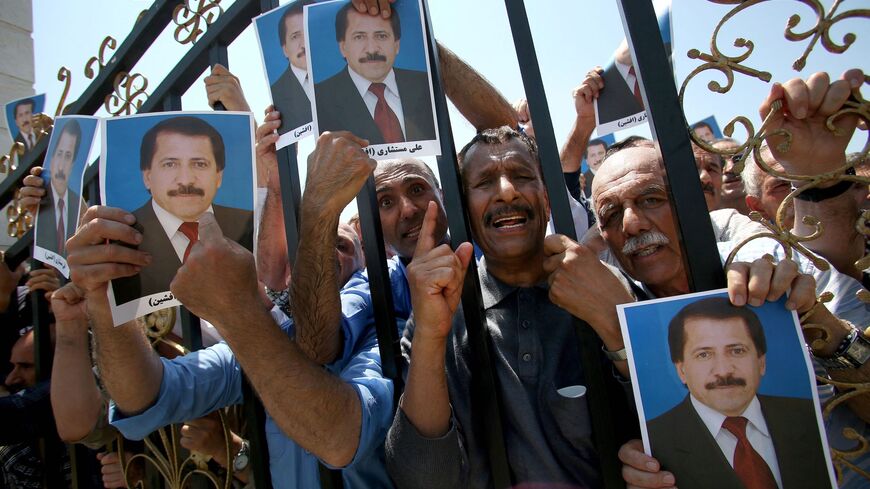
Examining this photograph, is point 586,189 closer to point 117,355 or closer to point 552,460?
point 552,460

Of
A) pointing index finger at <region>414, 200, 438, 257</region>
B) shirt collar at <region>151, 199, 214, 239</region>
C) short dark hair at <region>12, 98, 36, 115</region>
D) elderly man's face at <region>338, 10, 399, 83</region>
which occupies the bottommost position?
pointing index finger at <region>414, 200, 438, 257</region>

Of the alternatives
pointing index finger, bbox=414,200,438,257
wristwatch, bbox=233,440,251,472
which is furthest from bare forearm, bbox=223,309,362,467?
wristwatch, bbox=233,440,251,472

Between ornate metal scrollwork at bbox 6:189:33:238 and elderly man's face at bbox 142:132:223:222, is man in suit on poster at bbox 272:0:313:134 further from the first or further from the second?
ornate metal scrollwork at bbox 6:189:33:238

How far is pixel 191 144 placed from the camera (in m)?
1.35

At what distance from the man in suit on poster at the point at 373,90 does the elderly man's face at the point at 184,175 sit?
0.31 meters

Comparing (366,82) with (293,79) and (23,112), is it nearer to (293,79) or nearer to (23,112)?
(293,79)

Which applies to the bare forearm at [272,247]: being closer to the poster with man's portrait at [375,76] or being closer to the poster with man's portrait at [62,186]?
the poster with man's portrait at [62,186]

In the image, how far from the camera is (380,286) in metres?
1.49

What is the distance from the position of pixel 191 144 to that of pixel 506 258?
1.00 metres

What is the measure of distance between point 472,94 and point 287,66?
72 centimetres

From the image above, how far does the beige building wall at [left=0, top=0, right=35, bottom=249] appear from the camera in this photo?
4770 mm

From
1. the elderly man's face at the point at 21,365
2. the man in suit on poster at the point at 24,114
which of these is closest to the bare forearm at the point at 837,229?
the elderly man's face at the point at 21,365

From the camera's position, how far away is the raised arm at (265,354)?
1.16m

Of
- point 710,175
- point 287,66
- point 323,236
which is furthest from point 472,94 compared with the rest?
point 710,175
